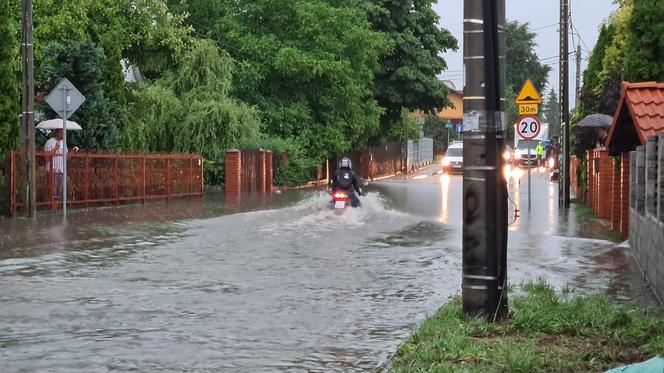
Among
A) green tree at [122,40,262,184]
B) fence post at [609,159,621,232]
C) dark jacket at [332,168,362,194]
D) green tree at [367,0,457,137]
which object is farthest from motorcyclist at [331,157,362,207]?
green tree at [367,0,457,137]

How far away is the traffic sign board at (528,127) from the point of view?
988 inches

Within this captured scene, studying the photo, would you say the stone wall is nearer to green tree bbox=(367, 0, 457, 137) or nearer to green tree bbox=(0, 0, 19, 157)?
green tree bbox=(0, 0, 19, 157)

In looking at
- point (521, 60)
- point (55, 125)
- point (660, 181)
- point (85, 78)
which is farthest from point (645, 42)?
point (521, 60)

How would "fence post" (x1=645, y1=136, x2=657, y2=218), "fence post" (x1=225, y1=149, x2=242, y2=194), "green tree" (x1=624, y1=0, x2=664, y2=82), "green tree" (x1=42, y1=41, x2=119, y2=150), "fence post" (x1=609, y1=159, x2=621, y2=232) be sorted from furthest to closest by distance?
"fence post" (x1=225, y1=149, x2=242, y2=194)
"green tree" (x1=42, y1=41, x2=119, y2=150)
"fence post" (x1=609, y1=159, x2=621, y2=232)
"green tree" (x1=624, y1=0, x2=664, y2=82)
"fence post" (x1=645, y1=136, x2=657, y2=218)

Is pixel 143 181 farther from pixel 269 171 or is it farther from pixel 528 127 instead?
pixel 269 171

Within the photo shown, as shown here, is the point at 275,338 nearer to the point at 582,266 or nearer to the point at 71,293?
the point at 71,293

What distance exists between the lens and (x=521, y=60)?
110m

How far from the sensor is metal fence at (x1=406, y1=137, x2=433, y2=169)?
77.3 meters

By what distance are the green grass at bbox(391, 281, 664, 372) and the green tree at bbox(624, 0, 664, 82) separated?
34.6 ft

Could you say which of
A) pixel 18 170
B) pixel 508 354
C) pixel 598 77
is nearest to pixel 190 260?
pixel 508 354

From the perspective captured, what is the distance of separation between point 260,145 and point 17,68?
11603 millimetres

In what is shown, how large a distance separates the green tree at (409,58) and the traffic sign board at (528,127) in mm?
29013

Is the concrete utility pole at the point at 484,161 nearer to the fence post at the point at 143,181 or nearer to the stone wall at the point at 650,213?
the stone wall at the point at 650,213

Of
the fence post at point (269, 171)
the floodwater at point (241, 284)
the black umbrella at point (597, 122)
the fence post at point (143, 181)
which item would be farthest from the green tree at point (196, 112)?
the black umbrella at point (597, 122)
